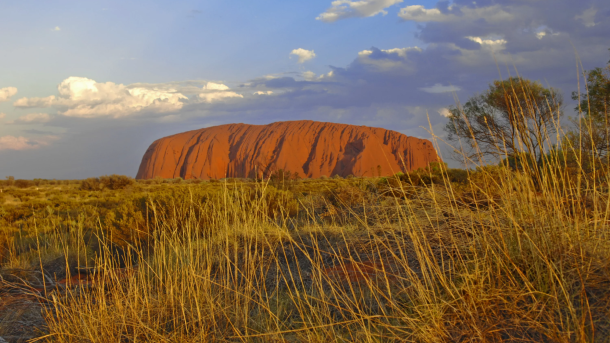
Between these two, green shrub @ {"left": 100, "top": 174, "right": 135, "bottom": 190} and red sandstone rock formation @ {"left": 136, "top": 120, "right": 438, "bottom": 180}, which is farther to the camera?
red sandstone rock formation @ {"left": 136, "top": 120, "right": 438, "bottom": 180}

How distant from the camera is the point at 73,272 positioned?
16.9 feet

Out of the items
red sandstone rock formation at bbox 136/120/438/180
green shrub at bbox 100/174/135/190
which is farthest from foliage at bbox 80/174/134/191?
red sandstone rock formation at bbox 136/120/438/180

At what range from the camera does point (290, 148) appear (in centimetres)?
5275

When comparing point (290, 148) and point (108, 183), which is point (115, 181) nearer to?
point (108, 183)

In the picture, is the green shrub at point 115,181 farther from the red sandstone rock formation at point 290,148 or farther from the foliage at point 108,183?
the red sandstone rock formation at point 290,148

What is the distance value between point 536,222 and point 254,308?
217 centimetres

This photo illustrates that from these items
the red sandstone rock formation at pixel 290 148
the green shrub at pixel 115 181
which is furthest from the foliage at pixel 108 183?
the red sandstone rock formation at pixel 290 148

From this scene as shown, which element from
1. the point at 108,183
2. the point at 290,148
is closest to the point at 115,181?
the point at 108,183

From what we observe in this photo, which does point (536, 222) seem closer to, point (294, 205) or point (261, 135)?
point (294, 205)

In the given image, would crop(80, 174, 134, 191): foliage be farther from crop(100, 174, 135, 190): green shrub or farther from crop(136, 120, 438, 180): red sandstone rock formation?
crop(136, 120, 438, 180): red sandstone rock formation

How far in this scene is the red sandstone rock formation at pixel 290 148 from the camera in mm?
49031

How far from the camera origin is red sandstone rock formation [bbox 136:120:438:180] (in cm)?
4903

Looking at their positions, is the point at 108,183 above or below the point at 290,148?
below

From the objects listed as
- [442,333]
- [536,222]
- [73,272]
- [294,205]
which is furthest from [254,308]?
[294,205]
